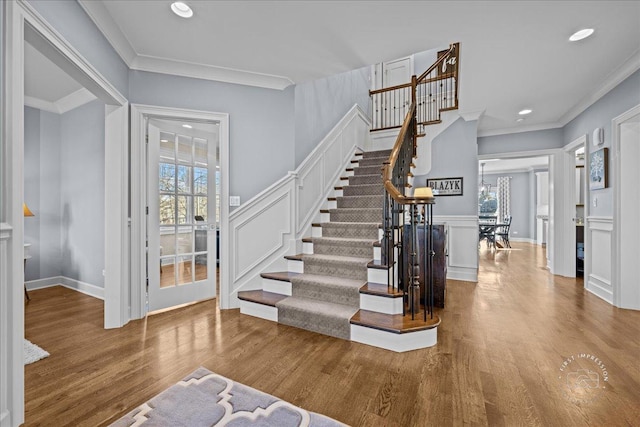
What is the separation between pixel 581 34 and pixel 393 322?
3.03m

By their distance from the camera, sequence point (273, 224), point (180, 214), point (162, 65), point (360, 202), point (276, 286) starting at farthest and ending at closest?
1. point (360, 202)
2. point (273, 224)
3. point (180, 214)
4. point (276, 286)
5. point (162, 65)

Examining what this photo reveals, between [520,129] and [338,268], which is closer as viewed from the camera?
[338,268]

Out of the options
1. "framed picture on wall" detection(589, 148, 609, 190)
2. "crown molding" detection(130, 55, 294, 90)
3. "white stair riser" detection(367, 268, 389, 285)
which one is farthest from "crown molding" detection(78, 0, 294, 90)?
"framed picture on wall" detection(589, 148, 609, 190)

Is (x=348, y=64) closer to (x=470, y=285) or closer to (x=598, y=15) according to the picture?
(x=598, y=15)

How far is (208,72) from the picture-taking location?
3.07 m

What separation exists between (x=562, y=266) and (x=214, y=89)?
6067 millimetres

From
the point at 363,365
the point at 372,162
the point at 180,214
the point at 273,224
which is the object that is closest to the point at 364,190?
the point at 372,162

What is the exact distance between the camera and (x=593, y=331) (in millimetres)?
2562

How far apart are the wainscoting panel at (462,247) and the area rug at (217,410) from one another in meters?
3.74

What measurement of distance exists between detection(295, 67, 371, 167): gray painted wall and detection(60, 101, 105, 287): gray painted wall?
8.45ft

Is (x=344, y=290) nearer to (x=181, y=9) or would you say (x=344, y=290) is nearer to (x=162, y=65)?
(x=181, y=9)

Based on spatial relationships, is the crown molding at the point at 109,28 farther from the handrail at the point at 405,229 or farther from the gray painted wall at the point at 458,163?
the gray painted wall at the point at 458,163

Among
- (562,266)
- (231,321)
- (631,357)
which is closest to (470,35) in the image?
(631,357)

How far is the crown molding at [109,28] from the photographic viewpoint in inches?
80.6
